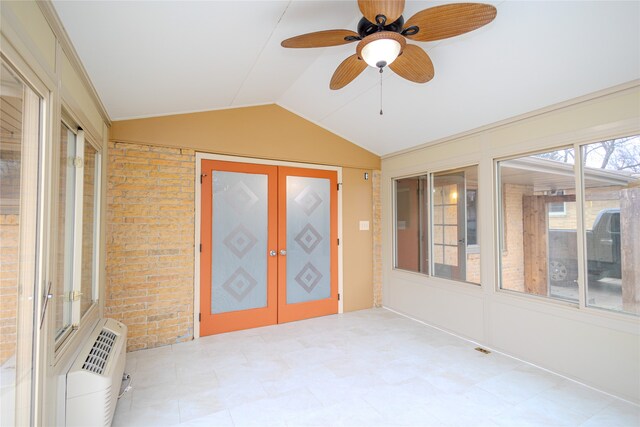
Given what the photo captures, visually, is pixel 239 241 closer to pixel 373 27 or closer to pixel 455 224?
pixel 455 224

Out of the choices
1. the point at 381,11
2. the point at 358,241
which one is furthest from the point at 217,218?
the point at 381,11

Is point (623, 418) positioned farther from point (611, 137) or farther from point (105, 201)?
point (105, 201)

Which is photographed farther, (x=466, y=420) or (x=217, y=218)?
(x=217, y=218)

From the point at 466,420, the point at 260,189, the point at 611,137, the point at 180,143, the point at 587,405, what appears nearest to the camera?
the point at 466,420

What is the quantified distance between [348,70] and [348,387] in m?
2.56

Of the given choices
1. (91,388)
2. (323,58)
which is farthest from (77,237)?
(323,58)

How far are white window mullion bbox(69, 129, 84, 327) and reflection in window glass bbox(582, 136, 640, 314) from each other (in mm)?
4237

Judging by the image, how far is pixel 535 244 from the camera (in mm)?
3166

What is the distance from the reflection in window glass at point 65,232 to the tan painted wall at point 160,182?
1.00 metres

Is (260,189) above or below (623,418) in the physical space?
above

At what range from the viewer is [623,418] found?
7.30 ft

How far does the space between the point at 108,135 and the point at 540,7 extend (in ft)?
13.0

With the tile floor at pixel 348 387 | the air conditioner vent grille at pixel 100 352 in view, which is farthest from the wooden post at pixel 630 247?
the air conditioner vent grille at pixel 100 352

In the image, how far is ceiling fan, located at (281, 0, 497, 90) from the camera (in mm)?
1540
